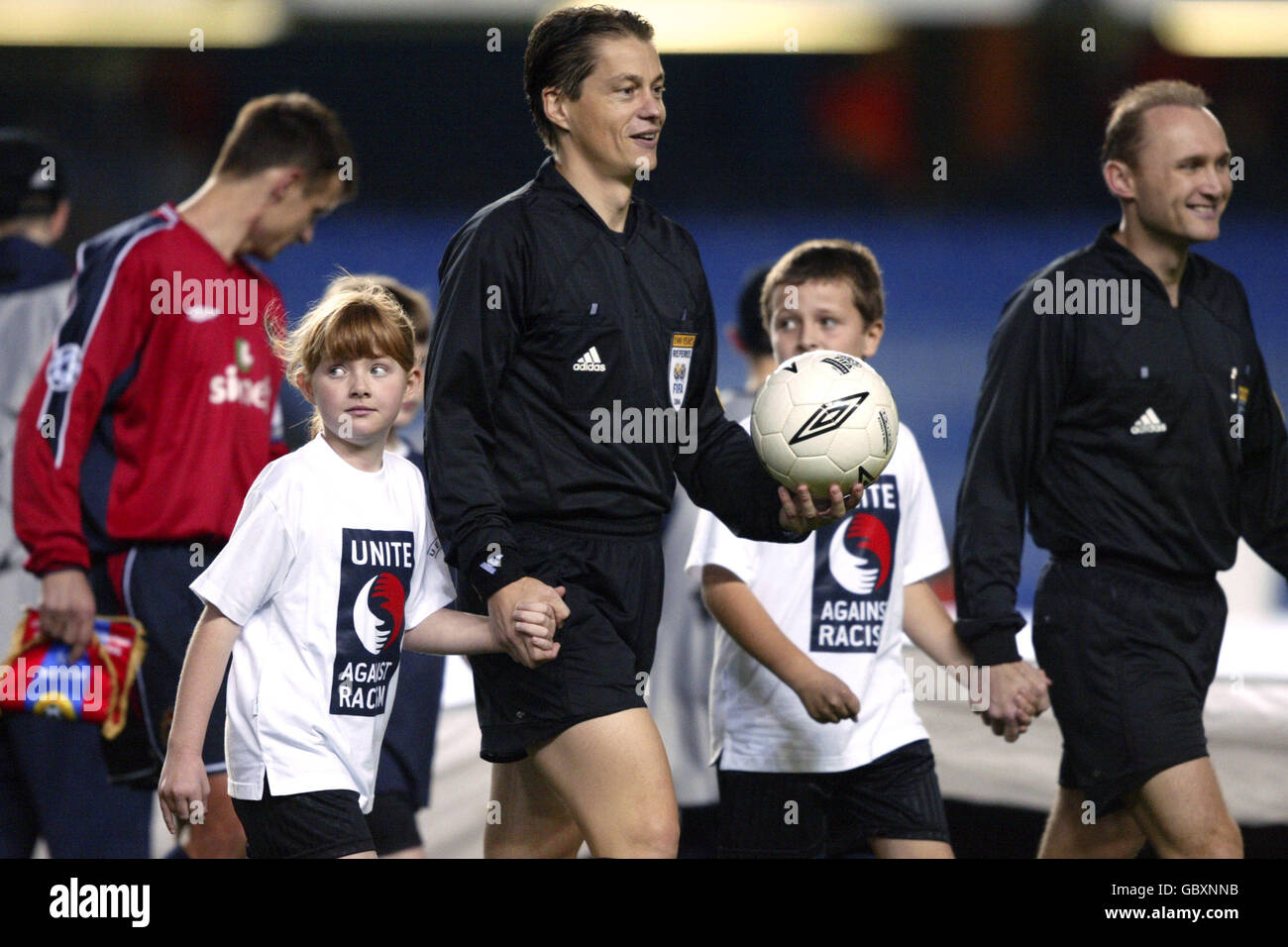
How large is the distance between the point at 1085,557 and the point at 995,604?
0.75 ft

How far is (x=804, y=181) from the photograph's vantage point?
639 cm

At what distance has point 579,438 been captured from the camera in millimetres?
2793

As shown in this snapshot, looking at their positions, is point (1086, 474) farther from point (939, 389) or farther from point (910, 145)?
point (910, 145)

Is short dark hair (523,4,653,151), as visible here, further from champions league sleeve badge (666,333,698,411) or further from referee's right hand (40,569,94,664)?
referee's right hand (40,569,94,664)

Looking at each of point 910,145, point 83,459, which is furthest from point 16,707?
point 910,145

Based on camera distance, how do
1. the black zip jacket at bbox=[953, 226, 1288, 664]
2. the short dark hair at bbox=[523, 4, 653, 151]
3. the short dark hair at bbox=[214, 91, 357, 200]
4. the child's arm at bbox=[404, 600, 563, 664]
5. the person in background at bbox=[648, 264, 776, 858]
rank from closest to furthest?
the child's arm at bbox=[404, 600, 563, 664] → the short dark hair at bbox=[523, 4, 653, 151] → the black zip jacket at bbox=[953, 226, 1288, 664] → the short dark hair at bbox=[214, 91, 357, 200] → the person in background at bbox=[648, 264, 776, 858]

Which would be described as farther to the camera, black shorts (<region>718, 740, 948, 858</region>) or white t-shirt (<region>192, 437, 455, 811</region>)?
black shorts (<region>718, 740, 948, 858</region>)

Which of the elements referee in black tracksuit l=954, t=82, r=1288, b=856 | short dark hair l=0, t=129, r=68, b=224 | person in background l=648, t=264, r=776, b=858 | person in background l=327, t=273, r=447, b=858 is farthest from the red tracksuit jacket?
referee in black tracksuit l=954, t=82, r=1288, b=856

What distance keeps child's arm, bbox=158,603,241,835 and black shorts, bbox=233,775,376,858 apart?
0.11 m

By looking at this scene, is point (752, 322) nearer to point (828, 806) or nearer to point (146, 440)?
point (828, 806)

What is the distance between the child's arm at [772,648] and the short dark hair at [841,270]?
2.35 ft

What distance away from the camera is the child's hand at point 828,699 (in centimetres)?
310

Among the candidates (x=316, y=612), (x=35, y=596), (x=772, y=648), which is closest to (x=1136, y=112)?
(x=772, y=648)

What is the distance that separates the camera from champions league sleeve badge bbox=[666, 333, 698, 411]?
2924 mm
